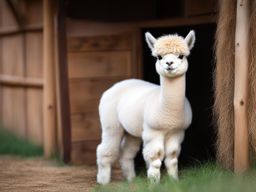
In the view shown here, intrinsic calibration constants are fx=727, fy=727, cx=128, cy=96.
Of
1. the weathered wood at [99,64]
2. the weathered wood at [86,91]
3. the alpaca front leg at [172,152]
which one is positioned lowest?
the alpaca front leg at [172,152]

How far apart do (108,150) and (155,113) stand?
3.34 feet

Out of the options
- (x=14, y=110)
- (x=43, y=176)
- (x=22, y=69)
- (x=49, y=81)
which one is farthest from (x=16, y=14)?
(x=43, y=176)

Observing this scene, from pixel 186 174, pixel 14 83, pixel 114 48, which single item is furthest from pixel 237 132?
pixel 14 83

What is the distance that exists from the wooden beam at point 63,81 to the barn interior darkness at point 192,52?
0.87ft

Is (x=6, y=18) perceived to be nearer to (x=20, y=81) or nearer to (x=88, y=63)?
(x=20, y=81)

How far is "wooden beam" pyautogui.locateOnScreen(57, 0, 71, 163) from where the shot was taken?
975cm

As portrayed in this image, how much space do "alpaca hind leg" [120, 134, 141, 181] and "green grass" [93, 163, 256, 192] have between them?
42 cm

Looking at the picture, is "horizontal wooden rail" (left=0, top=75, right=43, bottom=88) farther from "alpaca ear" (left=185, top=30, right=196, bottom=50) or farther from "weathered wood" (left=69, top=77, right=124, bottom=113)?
"alpaca ear" (left=185, top=30, right=196, bottom=50)

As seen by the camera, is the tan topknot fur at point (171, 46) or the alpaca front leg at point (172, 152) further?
the alpaca front leg at point (172, 152)

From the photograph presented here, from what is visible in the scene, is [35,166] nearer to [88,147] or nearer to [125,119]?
[88,147]

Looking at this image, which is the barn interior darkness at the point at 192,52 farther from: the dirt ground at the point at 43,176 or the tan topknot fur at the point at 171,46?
the tan topknot fur at the point at 171,46

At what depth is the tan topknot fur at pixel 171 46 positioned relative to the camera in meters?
7.31

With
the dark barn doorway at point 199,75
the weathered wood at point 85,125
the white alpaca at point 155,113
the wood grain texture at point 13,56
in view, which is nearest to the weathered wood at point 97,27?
the weathered wood at point 85,125

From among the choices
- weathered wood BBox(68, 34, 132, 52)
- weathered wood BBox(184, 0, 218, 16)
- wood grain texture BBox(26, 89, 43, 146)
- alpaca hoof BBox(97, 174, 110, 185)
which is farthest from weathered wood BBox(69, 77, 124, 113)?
wood grain texture BBox(26, 89, 43, 146)
